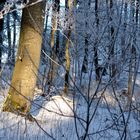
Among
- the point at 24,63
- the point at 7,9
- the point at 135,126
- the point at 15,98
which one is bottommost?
the point at 135,126

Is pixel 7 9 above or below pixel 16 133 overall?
above

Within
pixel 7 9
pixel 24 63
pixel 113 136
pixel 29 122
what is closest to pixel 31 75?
pixel 24 63

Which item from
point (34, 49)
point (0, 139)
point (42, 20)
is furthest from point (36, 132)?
point (42, 20)

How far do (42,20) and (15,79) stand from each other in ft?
3.83

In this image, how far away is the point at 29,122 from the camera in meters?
6.52

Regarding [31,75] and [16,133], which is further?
[31,75]

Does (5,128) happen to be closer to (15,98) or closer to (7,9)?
(15,98)

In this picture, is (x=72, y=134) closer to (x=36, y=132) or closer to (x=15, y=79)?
(x=36, y=132)

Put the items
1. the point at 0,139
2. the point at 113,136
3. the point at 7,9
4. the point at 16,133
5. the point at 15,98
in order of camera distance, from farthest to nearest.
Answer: the point at 15,98 → the point at 113,136 → the point at 16,133 → the point at 0,139 → the point at 7,9

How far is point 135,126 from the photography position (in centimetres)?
725

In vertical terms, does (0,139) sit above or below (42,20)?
below

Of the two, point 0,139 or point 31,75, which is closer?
point 0,139

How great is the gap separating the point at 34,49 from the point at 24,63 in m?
0.31

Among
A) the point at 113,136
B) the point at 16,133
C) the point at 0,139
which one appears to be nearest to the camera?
the point at 0,139
